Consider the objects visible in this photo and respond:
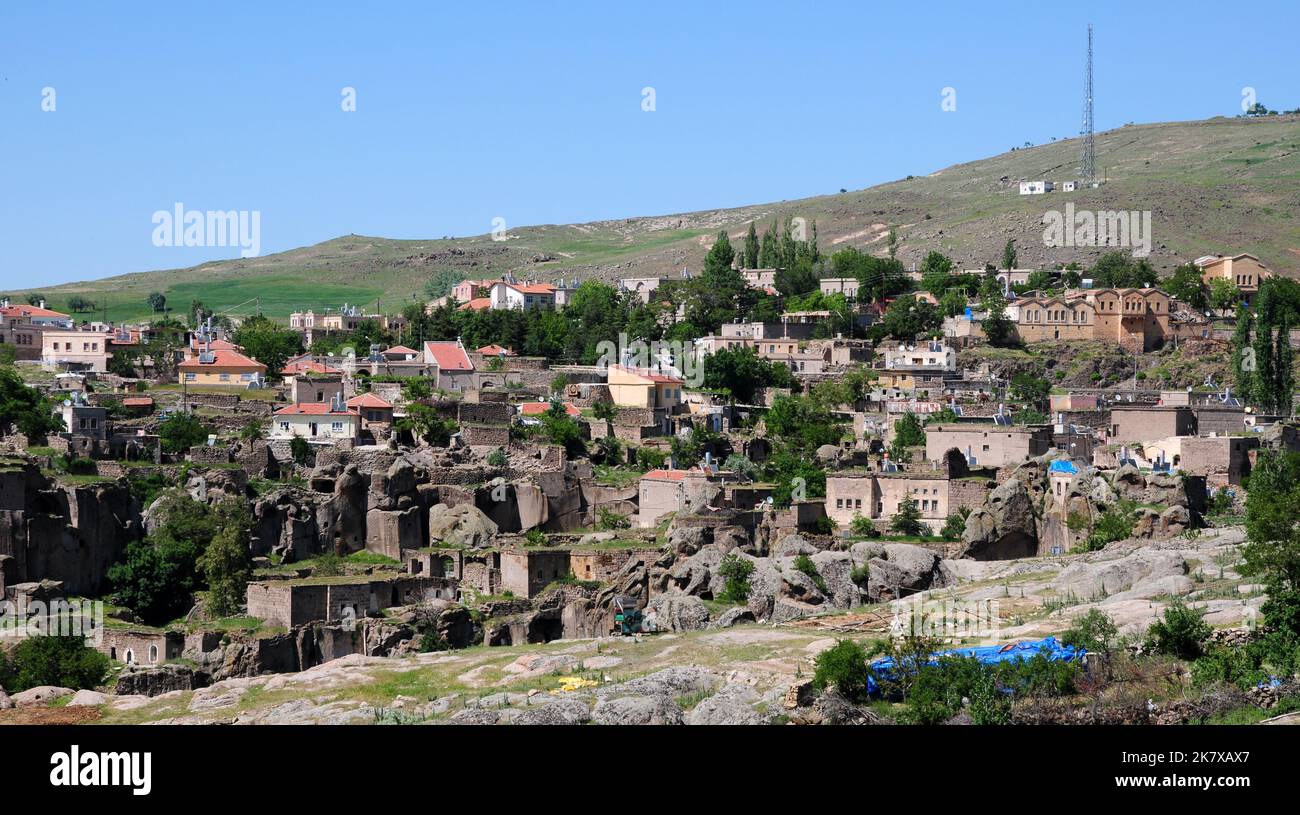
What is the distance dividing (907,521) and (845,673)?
860 inches

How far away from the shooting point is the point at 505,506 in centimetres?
5381

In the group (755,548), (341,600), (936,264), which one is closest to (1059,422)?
(755,548)

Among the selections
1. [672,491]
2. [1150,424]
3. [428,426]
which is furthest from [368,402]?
[1150,424]

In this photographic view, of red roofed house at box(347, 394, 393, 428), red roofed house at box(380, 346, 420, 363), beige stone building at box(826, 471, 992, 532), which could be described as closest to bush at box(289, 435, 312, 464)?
red roofed house at box(347, 394, 393, 428)

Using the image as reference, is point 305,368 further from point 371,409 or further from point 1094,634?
point 1094,634

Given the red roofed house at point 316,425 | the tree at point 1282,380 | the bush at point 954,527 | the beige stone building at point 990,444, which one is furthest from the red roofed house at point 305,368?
the tree at point 1282,380

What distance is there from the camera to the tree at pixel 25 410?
5472 centimetres

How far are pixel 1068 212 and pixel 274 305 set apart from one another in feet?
205

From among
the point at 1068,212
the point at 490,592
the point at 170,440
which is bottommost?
the point at 490,592

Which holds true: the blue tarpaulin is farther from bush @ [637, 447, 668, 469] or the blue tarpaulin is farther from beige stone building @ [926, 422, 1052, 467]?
bush @ [637, 447, 668, 469]

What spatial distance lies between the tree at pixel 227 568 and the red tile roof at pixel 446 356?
2729cm

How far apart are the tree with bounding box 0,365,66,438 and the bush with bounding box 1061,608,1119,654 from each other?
33846 millimetres

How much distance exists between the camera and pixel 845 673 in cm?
2980
